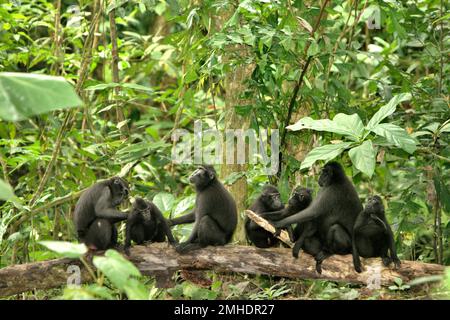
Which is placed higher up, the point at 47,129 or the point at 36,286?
the point at 47,129

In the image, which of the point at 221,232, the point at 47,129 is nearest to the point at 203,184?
the point at 221,232

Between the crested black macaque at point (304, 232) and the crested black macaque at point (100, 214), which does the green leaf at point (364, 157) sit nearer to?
the crested black macaque at point (304, 232)

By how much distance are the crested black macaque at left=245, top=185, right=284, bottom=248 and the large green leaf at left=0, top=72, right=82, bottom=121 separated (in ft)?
15.3

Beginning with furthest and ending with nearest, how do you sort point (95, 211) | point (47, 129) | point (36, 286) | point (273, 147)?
1. point (47, 129)
2. point (273, 147)
3. point (95, 211)
4. point (36, 286)

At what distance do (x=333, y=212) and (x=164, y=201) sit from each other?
2.30 meters

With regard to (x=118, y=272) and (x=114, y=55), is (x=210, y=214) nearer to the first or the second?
(x=114, y=55)

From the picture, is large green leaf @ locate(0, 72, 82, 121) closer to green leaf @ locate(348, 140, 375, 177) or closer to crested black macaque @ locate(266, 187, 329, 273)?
green leaf @ locate(348, 140, 375, 177)

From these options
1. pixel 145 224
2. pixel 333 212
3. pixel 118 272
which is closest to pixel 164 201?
pixel 145 224

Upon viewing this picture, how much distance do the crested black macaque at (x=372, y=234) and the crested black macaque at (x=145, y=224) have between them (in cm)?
225

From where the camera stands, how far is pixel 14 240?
968 cm

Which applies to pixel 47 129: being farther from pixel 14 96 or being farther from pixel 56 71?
pixel 14 96

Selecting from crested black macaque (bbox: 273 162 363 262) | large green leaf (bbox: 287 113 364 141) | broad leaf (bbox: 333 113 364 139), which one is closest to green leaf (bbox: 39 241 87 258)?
large green leaf (bbox: 287 113 364 141)

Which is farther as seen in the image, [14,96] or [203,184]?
[203,184]
